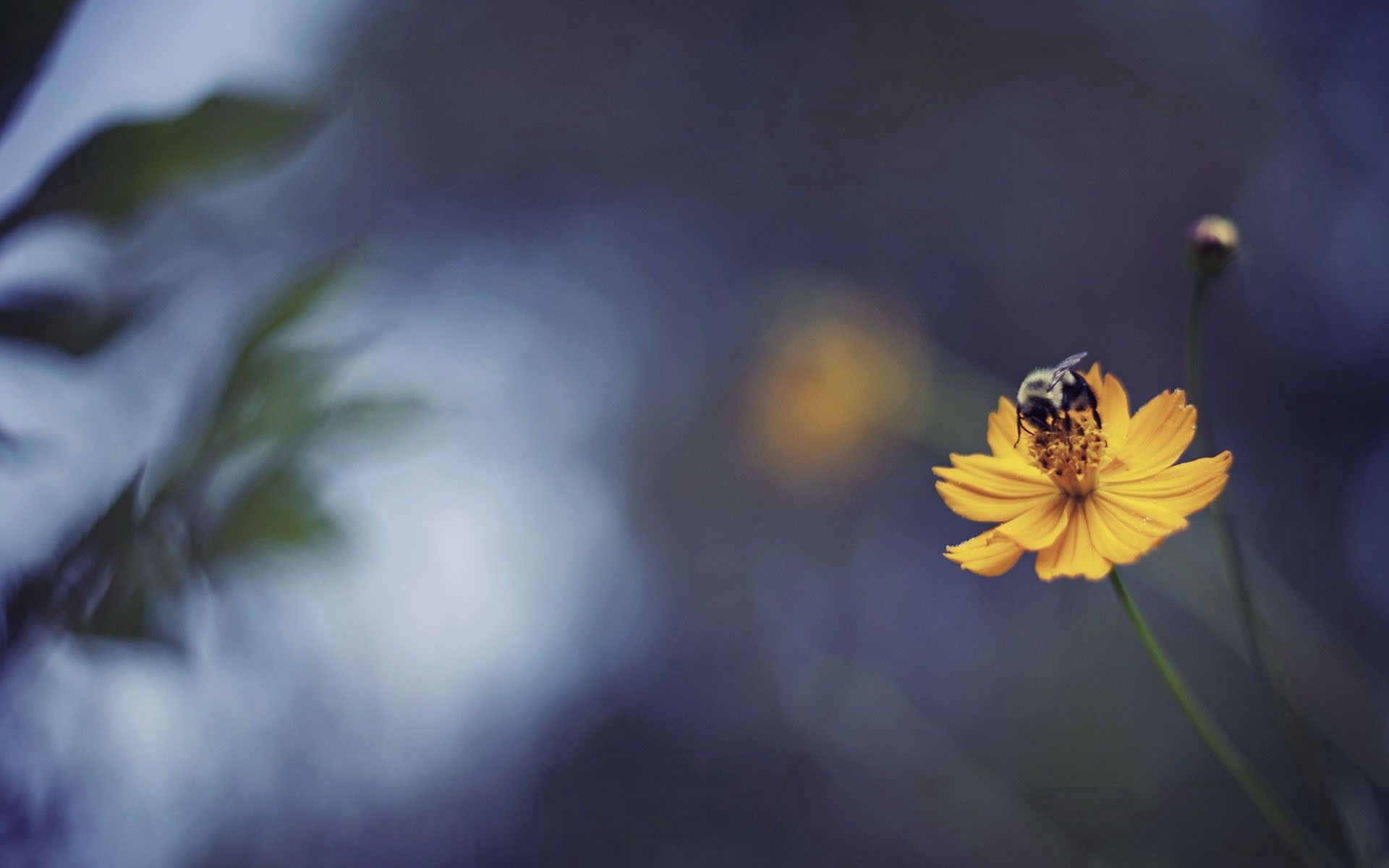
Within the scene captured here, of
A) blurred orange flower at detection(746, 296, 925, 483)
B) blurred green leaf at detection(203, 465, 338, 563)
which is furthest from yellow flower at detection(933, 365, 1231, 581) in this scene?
blurred orange flower at detection(746, 296, 925, 483)

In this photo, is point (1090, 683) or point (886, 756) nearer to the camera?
point (886, 756)

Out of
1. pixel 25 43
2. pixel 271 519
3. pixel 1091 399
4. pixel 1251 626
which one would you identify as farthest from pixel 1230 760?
pixel 25 43

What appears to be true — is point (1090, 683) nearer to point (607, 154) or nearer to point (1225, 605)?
point (1225, 605)

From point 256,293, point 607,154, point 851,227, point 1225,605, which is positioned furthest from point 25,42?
point 607,154

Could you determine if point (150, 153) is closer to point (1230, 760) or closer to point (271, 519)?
point (271, 519)

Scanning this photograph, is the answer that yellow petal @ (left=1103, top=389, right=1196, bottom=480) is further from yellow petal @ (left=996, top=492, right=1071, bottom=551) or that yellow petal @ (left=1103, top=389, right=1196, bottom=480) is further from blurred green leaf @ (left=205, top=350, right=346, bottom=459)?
blurred green leaf @ (left=205, top=350, right=346, bottom=459)

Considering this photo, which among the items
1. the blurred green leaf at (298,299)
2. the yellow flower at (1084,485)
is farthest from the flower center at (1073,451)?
the blurred green leaf at (298,299)
